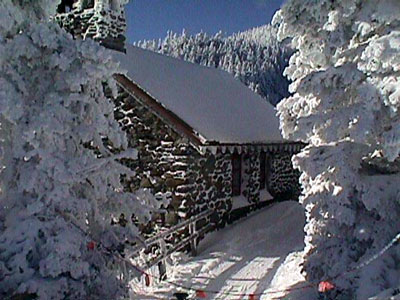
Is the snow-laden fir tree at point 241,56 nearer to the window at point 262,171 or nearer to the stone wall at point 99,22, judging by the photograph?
the window at point 262,171

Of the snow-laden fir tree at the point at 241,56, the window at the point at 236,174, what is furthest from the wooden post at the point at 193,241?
the snow-laden fir tree at the point at 241,56

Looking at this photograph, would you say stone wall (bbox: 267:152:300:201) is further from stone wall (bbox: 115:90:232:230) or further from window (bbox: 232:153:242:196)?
stone wall (bbox: 115:90:232:230)

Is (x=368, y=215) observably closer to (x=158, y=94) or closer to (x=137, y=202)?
(x=137, y=202)

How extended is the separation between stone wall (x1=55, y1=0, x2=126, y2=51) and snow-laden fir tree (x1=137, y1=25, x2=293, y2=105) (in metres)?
45.8

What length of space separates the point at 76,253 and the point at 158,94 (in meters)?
7.56

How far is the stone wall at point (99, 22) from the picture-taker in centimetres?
1439

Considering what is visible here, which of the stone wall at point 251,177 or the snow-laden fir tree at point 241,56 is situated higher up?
the snow-laden fir tree at point 241,56

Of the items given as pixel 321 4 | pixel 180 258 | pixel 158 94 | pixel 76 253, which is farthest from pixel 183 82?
pixel 76 253

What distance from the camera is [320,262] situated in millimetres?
7961

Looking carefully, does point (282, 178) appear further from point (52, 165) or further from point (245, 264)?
point (52, 165)

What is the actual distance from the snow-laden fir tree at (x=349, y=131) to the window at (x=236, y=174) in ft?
21.3

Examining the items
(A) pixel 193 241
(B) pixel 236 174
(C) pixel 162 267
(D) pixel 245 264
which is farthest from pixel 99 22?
(D) pixel 245 264

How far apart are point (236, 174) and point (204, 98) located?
3175 mm

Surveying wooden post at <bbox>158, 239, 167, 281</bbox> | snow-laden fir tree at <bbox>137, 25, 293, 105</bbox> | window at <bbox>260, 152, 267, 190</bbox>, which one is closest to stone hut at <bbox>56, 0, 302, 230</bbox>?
window at <bbox>260, 152, 267, 190</bbox>
